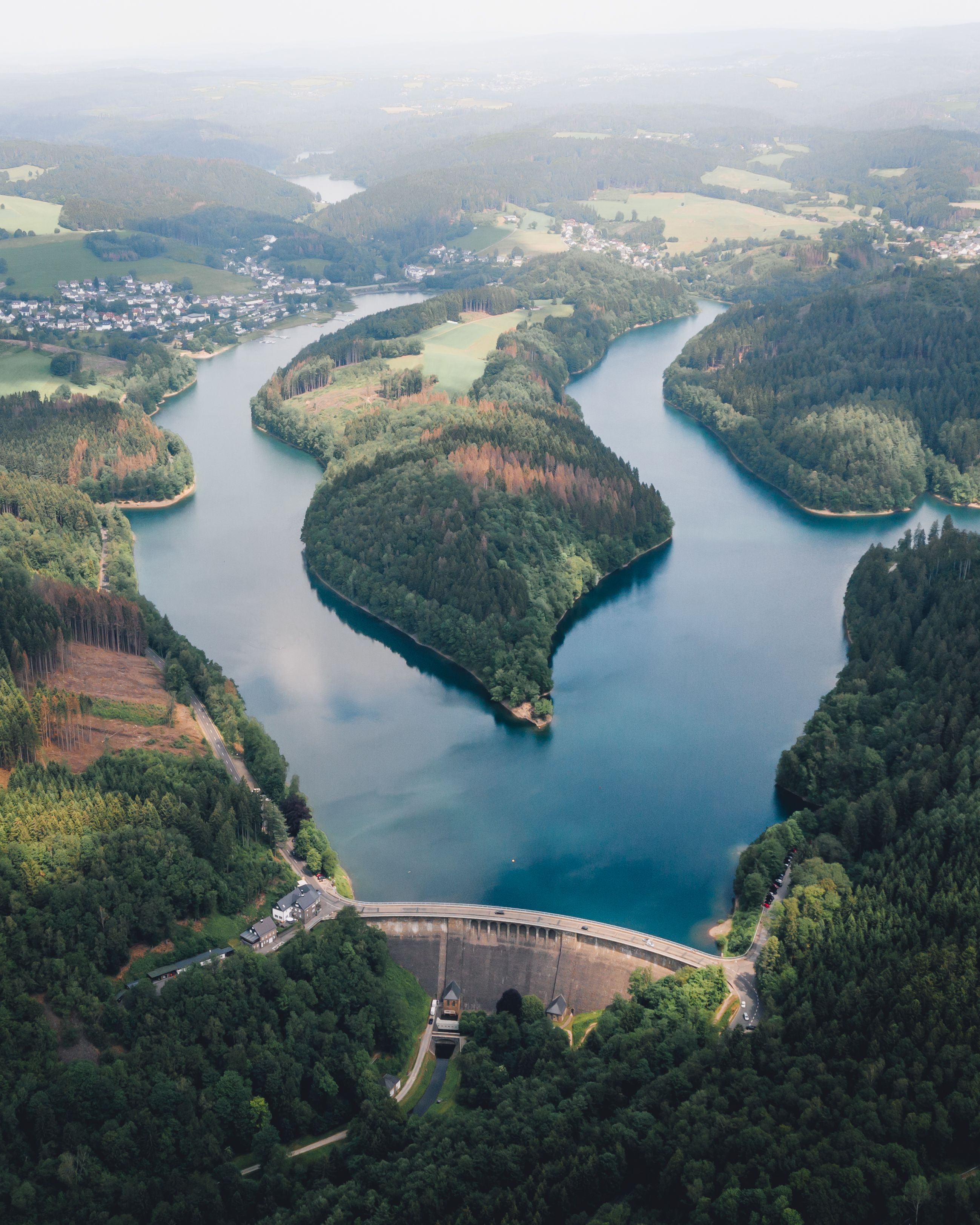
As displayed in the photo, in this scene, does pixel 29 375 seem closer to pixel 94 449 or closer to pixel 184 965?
pixel 94 449

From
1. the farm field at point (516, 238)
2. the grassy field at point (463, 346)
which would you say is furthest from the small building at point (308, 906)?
the farm field at point (516, 238)

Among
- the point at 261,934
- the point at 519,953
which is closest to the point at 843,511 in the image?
the point at 519,953

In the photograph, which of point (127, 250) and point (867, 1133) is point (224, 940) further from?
point (127, 250)

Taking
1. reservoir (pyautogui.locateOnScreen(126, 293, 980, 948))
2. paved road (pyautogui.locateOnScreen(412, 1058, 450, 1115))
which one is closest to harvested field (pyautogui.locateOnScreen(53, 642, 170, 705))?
reservoir (pyautogui.locateOnScreen(126, 293, 980, 948))

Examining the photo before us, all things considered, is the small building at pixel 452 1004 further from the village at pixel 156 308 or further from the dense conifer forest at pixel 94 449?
the village at pixel 156 308

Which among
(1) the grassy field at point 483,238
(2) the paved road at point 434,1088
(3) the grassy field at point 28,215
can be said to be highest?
(3) the grassy field at point 28,215

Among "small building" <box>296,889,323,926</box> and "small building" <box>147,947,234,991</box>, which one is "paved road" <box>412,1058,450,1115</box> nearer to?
"small building" <box>296,889,323,926</box>

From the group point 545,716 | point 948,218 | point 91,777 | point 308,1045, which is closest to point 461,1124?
point 308,1045
